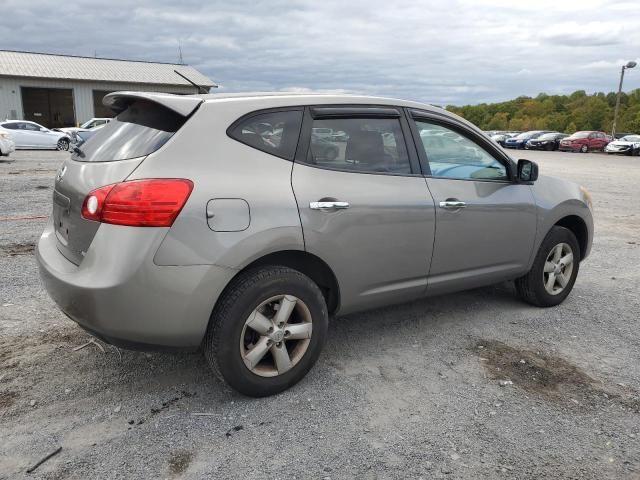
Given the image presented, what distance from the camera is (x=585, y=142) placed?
39188 millimetres

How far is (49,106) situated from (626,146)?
Result: 1671 inches

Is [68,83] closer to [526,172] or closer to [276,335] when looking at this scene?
[526,172]

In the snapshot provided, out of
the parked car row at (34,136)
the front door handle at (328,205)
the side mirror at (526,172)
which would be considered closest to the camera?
the front door handle at (328,205)

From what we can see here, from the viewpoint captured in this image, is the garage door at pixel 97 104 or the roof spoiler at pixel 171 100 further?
the garage door at pixel 97 104

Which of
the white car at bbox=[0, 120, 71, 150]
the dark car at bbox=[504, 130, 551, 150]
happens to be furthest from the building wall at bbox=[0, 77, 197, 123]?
the dark car at bbox=[504, 130, 551, 150]

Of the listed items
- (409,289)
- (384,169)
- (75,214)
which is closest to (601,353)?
(409,289)

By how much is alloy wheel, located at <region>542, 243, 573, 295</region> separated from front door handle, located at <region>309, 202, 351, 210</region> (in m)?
2.27

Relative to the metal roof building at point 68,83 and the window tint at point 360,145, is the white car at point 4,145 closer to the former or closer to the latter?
the window tint at point 360,145

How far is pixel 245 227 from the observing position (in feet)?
9.49

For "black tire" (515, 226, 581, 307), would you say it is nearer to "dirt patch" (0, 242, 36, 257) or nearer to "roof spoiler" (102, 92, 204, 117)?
"roof spoiler" (102, 92, 204, 117)

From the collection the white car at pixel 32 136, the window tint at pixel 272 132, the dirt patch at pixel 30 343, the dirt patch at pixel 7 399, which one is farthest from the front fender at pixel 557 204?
the white car at pixel 32 136

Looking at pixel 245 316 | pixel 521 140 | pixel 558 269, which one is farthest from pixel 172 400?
pixel 521 140

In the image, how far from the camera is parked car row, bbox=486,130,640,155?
36.6 metres

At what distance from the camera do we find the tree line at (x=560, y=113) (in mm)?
72500
